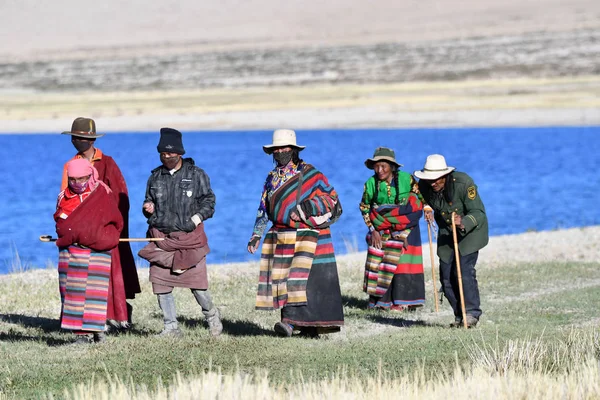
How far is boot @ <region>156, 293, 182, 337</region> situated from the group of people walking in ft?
0.04

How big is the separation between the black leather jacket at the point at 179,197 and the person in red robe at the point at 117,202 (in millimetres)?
414

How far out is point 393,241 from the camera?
41.5 ft

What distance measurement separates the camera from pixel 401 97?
5472cm

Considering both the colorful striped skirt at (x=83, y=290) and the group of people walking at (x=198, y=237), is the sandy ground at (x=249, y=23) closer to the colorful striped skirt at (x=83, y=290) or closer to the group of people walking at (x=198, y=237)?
the group of people walking at (x=198, y=237)

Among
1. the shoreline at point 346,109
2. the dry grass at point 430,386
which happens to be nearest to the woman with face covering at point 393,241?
the dry grass at point 430,386

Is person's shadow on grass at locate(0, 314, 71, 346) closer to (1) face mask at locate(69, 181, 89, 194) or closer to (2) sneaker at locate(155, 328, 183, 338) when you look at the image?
(2) sneaker at locate(155, 328, 183, 338)

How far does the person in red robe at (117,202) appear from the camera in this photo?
10.2 meters

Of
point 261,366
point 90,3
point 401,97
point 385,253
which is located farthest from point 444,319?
point 90,3

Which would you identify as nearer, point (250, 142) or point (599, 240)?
point (599, 240)

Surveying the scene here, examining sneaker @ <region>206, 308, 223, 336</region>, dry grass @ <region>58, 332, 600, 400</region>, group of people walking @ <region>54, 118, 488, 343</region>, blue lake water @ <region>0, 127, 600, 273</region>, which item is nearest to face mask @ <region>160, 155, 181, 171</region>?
group of people walking @ <region>54, 118, 488, 343</region>

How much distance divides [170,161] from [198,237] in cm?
66

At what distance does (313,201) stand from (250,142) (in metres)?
37.1

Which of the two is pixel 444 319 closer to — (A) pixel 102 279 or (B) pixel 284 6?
(A) pixel 102 279

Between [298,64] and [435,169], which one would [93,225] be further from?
[298,64]
